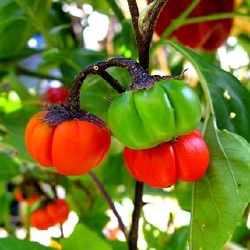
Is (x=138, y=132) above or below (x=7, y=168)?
above

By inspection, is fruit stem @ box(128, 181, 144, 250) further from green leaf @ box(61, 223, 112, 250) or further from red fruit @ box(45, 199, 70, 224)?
red fruit @ box(45, 199, 70, 224)

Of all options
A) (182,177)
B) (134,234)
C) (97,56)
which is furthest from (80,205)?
(182,177)

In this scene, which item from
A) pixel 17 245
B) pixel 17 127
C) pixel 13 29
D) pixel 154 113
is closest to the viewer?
pixel 154 113

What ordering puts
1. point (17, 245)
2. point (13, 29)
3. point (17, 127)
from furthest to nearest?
point (13, 29) < point (17, 127) < point (17, 245)

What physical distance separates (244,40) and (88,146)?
554mm

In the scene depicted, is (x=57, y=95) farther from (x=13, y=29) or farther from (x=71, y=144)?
(x=71, y=144)

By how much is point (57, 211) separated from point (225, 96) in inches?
12.3

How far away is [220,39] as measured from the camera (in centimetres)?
70

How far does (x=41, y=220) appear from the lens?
740 mm

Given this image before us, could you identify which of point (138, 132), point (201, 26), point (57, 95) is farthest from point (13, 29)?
point (138, 132)

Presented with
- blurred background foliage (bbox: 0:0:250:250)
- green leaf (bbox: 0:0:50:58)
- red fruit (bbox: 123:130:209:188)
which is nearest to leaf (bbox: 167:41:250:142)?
blurred background foliage (bbox: 0:0:250:250)

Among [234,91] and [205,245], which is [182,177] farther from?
[234,91]

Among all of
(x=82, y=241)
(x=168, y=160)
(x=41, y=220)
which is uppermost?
(x=168, y=160)

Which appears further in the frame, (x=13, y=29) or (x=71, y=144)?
(x=13, y=29)
